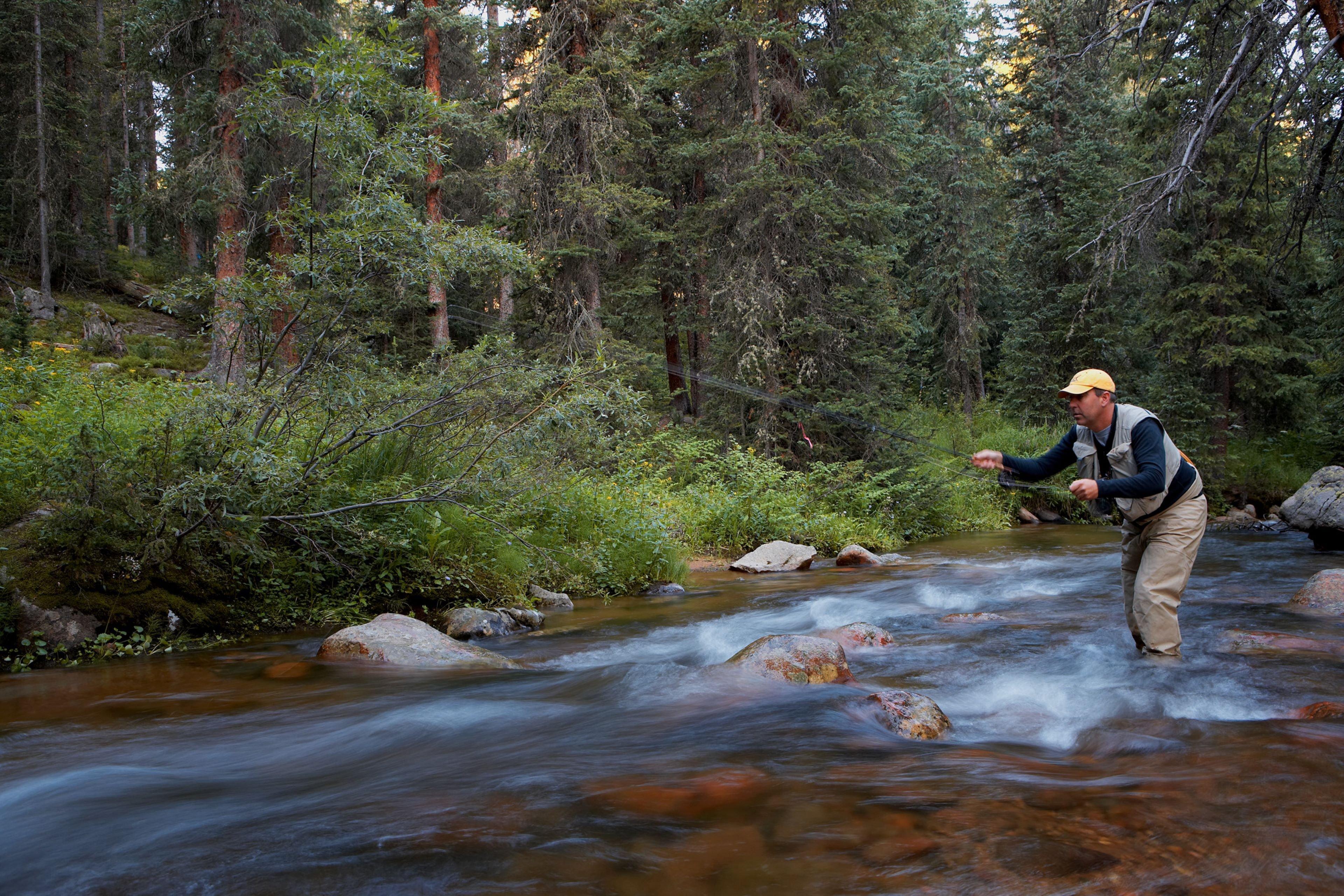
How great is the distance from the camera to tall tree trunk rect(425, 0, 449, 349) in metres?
18.8

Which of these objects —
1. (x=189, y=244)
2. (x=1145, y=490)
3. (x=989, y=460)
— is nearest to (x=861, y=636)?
(x=989, y=460)

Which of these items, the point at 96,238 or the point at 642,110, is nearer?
the point at 642,110

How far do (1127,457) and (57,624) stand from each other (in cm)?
757

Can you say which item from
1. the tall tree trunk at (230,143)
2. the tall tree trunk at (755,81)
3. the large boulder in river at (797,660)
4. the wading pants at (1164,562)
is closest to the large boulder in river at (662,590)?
the large boulder in river at (797,660)

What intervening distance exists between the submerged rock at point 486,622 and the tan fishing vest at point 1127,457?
5.04m

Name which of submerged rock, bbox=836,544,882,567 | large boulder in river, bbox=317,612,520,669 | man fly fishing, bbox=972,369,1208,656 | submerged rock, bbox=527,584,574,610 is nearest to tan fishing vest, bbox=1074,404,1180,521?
man fly fishing, bbox=972,369,1208,656

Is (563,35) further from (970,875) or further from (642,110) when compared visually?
(970,875)

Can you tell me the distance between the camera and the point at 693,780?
378 centimetres

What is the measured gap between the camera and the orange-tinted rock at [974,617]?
808cm

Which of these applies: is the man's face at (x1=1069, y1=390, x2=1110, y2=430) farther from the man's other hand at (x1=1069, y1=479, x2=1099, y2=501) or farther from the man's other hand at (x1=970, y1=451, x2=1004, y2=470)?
the man's other hand at (x1=970, y1=451, x2=1004, y2=470)

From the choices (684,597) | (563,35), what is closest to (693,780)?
(684,597)

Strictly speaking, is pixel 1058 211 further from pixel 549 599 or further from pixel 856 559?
pixel 549 599

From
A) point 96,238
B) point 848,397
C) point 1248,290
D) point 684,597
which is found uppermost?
point 96,238

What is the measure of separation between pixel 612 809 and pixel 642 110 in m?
19.3
